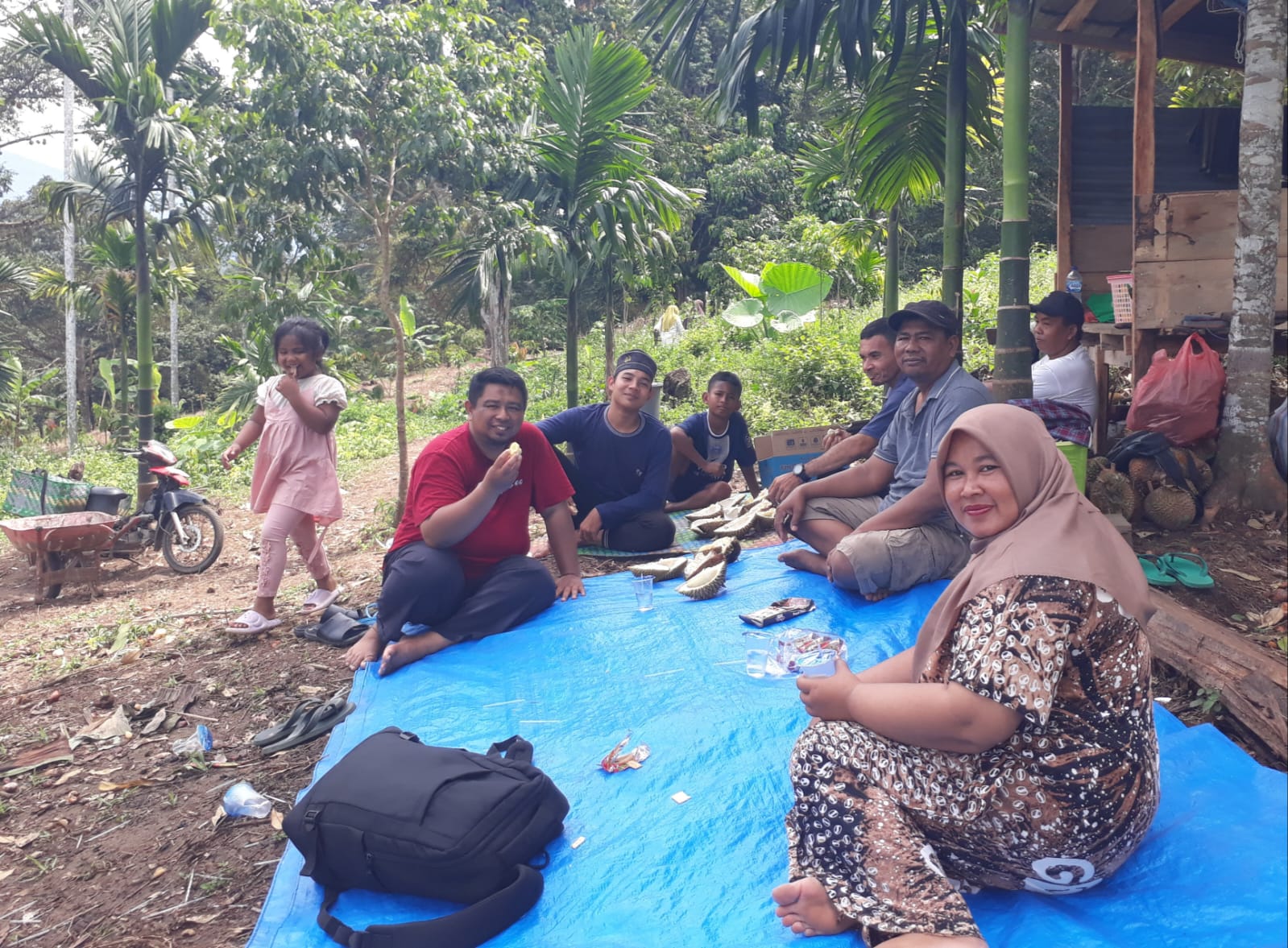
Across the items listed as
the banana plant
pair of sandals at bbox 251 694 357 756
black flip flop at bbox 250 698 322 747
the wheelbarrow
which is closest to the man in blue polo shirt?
pair of sandals at bbox 251 694 357 756

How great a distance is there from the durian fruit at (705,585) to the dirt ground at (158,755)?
0.96 m

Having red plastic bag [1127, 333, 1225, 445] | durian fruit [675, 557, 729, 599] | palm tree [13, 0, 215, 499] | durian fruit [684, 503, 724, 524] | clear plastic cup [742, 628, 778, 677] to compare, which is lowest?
clear plastic cup [742, 628, 778, 677]

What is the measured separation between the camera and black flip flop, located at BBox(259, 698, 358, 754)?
3480 mm

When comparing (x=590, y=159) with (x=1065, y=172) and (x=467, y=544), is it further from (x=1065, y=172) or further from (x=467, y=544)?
(x=467, y=544)

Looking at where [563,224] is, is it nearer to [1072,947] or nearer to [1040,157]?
[1072,947]

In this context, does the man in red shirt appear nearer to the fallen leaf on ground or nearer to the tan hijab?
the tan hijab

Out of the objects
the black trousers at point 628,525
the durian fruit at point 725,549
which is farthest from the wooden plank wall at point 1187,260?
the black trousers at point 628,525

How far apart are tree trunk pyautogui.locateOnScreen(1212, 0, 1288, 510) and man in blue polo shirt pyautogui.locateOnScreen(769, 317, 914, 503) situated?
1.43 metres

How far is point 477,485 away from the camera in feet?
13.0

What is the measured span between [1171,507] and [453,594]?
10.9 ft

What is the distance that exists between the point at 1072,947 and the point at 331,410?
13.2ft

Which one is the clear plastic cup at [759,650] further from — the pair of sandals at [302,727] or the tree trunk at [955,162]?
the tree trunk at [955,162]

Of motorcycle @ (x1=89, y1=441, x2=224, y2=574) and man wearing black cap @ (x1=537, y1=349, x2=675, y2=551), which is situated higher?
man wearing black cap @ (x1=537, y1=349, x2=675, y2=551)

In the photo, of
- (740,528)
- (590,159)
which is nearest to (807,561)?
(740,528)
